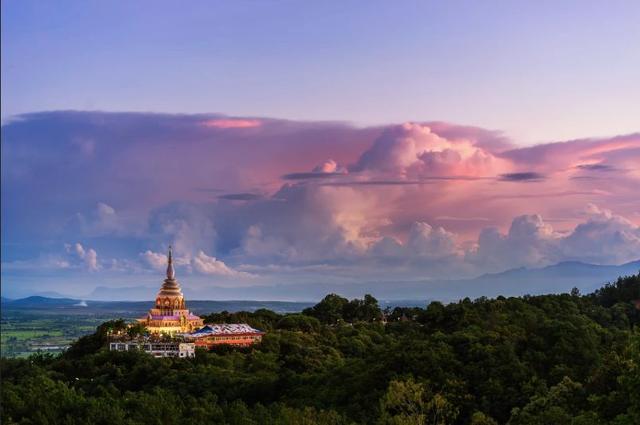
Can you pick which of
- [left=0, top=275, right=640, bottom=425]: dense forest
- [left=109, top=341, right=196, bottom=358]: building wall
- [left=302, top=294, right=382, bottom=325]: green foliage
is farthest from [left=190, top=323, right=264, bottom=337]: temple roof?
[left=302, top=294, right=382, bottom=325]: green foliage

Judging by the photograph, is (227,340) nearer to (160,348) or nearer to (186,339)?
(186,339)

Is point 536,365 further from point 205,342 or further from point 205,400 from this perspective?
point 205,342

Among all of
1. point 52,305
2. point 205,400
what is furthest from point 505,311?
point 52,305

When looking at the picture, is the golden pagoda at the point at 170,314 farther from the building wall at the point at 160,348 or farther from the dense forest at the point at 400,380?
the dense forest at the point at 400,380

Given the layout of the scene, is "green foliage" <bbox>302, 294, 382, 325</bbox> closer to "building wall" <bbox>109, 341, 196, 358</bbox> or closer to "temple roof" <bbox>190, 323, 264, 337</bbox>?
"temple roof" <bbox>190, 323, 264, 337</bbox>

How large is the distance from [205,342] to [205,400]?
25.0 meters

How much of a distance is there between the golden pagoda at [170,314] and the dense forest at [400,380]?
1586 centimetres

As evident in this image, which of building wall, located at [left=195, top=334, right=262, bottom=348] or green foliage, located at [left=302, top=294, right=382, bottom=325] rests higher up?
green foliage, located at [left=302, top=294, right=382, bottom=325]

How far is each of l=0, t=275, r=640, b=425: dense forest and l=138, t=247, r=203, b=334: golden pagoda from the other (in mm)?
15856

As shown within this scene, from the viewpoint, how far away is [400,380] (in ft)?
123

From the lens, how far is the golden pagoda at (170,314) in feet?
246

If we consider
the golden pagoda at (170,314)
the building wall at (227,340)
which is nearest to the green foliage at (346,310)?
the golden pagoda at (170,314)

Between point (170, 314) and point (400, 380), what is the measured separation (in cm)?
4615

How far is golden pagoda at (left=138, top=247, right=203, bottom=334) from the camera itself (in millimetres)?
74938
